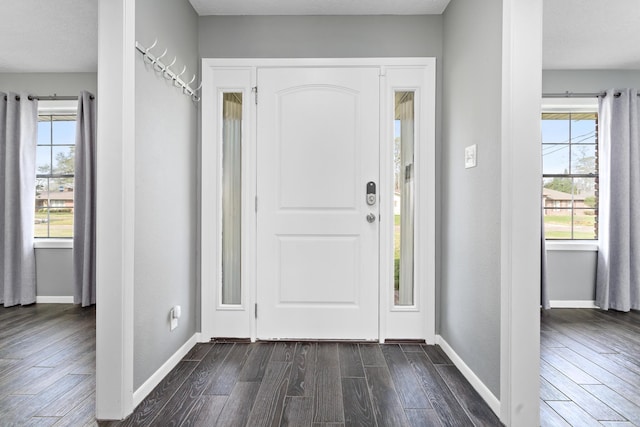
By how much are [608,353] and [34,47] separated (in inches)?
215

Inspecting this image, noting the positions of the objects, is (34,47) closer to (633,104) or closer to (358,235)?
(358,235)

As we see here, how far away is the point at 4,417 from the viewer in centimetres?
181

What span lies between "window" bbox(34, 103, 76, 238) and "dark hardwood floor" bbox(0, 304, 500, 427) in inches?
65.4

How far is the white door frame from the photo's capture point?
9.27 ft

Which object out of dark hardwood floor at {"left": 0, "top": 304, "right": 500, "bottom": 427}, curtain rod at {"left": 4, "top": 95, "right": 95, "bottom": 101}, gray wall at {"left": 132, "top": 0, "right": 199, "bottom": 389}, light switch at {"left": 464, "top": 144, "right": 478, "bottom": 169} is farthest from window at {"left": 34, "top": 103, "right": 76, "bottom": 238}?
light switch at {"left": 464, "top": 144, "right": 478, "bottom": 169}

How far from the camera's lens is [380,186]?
9.31ft

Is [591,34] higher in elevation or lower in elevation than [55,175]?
higher

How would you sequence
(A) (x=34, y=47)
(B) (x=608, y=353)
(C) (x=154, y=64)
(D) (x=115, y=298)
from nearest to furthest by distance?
(D) (x=115, y=298) < (C) (x=154, y=64) < (B) (x=608, y=353) < (A) (x=34, y=47)

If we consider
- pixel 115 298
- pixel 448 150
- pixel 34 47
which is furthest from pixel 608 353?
pixel 34 47

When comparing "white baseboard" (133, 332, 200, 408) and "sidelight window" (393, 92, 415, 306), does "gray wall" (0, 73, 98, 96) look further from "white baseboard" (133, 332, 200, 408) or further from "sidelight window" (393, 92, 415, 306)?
"sidelight window" (393, 92, 415, 306)

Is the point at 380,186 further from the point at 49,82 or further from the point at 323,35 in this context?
the point at 49,82

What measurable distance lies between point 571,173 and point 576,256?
3.01 feet

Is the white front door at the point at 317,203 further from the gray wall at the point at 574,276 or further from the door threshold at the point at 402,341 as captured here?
the gray wall at the point at 574,276

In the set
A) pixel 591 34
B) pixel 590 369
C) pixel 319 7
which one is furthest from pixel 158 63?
pixel 591 34
